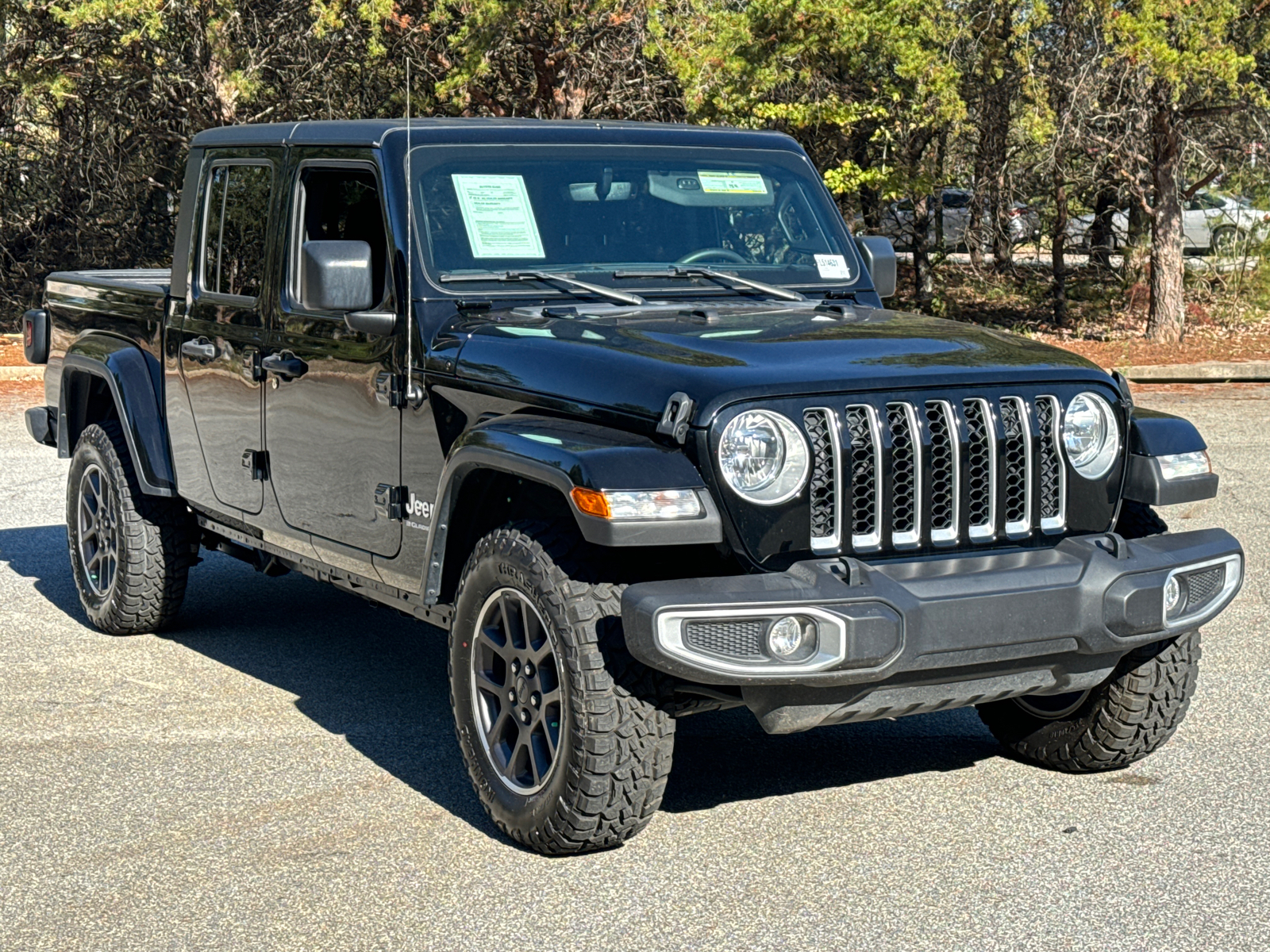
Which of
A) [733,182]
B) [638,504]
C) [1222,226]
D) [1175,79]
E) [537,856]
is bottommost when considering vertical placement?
[537,856]

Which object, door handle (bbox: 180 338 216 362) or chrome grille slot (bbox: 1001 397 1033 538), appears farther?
door handle (bbox: 180 338 216 362)

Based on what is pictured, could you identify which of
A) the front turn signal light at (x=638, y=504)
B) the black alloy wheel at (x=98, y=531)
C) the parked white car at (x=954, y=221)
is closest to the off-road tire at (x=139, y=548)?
the black alloy wheel at (x=98, y=531)

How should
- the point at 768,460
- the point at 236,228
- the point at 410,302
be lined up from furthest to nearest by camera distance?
the point at 236,228 → the point at 410,302 → the point at 768,460

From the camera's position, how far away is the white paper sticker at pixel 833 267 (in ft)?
18.7

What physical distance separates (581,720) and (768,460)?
2.60 feet

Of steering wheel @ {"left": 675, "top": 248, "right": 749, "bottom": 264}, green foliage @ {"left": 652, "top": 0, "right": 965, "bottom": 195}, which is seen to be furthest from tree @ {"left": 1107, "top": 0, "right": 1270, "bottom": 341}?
steering wheel @ {"left": 675, "top": 248, "right": 749, "bottom": 264}

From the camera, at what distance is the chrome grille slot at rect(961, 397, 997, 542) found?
171 inches

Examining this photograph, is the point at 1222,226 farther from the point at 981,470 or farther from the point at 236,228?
the point at 981,470

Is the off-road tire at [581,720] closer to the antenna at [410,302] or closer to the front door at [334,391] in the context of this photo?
the antenna at [410,302]

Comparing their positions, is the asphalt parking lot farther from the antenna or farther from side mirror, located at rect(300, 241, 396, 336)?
side mirror, located at rect(300, 241, 396, 336)

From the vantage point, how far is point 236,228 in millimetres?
6164

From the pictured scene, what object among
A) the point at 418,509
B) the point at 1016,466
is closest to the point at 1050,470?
the point at 1016,466

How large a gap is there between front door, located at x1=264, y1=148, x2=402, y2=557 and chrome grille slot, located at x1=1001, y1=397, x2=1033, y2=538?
1810 millimetres

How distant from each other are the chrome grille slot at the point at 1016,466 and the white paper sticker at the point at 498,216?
1628 millimetres
